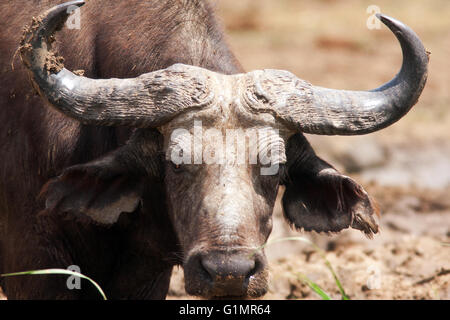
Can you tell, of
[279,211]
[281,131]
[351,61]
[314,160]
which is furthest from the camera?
[351,61]

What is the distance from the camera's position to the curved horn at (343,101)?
4.87 metres

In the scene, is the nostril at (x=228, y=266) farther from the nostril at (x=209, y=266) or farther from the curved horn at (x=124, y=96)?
the curved horn at (x=124, y=96)

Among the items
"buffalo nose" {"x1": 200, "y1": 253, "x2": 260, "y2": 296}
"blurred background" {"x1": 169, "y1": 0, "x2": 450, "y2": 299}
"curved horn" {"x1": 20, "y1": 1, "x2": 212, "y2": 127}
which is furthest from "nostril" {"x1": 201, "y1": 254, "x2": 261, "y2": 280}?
"curved horn" {"x1": 20, "y1": 1, "x2": 212, "y2": 127}

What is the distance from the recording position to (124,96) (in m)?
4.81

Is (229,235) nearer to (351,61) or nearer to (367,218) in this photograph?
(367,218)

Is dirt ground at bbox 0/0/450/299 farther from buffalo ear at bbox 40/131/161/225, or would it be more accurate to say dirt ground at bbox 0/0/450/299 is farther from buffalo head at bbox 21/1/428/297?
buffalo ear at bbox 40/131/161/225

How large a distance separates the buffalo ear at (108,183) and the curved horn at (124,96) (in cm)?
33

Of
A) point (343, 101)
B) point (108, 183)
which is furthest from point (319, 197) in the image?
point (108, 183)

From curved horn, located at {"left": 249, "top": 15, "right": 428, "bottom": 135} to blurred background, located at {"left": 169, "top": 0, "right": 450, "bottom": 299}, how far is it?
3.02 feet

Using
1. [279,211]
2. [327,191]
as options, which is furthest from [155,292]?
[279,211]

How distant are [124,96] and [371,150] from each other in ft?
24.4

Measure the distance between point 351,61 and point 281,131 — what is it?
12.3m

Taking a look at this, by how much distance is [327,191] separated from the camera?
538 centimetres

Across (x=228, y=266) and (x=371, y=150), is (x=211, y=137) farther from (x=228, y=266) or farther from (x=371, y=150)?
(x=371, y=150)
